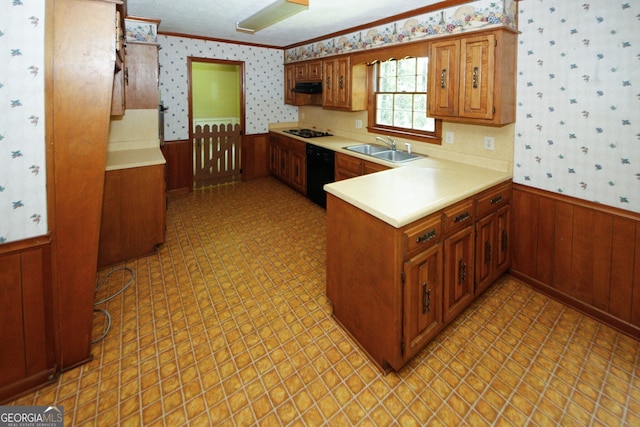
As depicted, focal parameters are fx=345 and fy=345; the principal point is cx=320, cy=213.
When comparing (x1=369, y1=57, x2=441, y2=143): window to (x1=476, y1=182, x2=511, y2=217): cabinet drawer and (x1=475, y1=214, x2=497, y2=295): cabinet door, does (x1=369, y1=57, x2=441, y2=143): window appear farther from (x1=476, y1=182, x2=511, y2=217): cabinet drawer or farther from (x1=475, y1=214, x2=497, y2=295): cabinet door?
(x1=475, y1=214, x2=497, y2=295): cabinet door

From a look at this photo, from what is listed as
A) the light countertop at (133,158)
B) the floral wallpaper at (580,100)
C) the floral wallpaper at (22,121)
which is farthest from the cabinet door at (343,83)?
the floral wallpaper at (22,121)

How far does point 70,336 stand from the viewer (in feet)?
6.19

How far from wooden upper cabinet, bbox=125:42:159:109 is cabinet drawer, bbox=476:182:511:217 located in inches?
141

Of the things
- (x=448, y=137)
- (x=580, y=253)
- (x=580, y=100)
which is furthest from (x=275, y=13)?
(x=580, y=253)

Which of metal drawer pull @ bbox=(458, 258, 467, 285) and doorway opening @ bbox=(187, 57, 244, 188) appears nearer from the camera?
metal drawer pull @ bbox=(458, 258, 467, 285)

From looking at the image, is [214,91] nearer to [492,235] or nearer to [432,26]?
[432,26]

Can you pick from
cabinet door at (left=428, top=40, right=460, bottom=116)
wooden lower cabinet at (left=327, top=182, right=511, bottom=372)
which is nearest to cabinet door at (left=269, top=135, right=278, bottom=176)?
cabinet door at (left=428, top=40, right=460, bottom=116)

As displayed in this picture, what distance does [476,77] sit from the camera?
2.71 meters

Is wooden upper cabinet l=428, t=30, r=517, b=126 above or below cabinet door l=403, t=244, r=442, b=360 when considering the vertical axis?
above

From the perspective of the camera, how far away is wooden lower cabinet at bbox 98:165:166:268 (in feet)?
9.89

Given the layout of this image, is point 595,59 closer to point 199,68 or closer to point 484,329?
point 484,329

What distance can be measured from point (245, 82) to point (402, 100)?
2918 millimetres

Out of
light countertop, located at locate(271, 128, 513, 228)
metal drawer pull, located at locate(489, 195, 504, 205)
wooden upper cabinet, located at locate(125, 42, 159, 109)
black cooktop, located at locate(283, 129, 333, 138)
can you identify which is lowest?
metal drawer pull, located at locate(489, 195, 504, 205)

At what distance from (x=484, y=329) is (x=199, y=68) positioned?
7.60 meters
